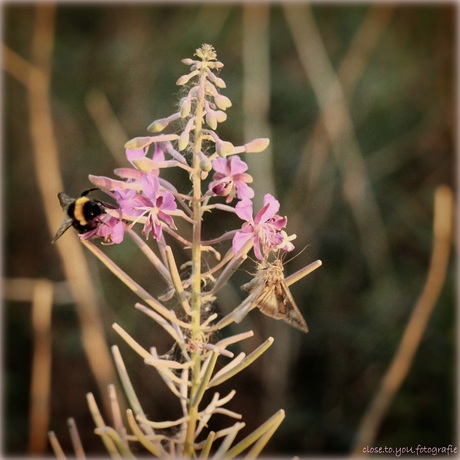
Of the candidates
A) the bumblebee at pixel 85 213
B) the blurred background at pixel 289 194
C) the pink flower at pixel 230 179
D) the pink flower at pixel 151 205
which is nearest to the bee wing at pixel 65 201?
the bumblebee at pixel 85 213

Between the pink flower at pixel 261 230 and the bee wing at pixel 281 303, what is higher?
the pink flower at pixel 261 230

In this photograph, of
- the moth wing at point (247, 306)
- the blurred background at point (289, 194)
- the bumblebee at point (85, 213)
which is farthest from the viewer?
the blurred background at point (289, 194)

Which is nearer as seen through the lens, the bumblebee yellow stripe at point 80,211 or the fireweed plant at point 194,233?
the fireweed plant at point 194,233

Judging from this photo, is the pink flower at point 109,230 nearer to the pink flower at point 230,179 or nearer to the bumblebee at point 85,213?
the bumblebee at point 85,213

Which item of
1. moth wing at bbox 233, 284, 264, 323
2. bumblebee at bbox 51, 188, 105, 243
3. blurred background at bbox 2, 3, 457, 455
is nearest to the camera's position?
moth wing at bbox 233, 284, 264, 323

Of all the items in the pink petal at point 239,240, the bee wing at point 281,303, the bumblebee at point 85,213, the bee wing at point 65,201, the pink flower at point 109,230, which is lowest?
the bee wing at point 281,303

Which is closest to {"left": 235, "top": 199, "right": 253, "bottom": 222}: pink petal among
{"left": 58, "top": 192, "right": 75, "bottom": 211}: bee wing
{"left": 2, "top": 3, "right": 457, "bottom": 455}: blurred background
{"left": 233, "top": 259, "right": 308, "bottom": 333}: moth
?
{"left": 233, "top": 259, "right": 308, "bottom": 333}: moth

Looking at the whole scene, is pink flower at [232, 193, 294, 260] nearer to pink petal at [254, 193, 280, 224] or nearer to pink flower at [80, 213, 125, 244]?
pink petal at [254, 193, 280, 224]

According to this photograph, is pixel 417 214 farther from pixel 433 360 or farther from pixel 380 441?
pixel 380 441
